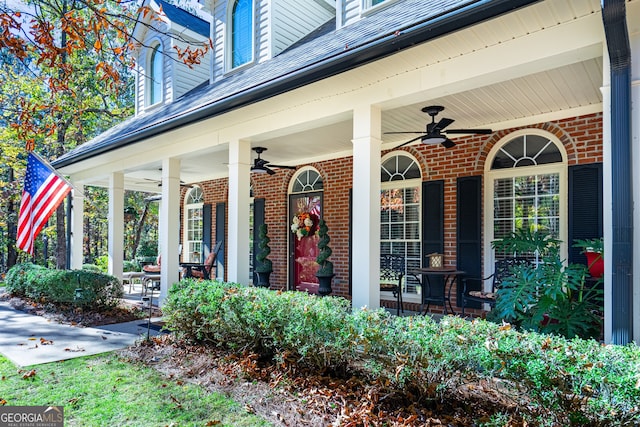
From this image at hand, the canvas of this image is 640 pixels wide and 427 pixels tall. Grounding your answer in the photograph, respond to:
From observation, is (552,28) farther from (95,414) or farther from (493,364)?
(95,414)

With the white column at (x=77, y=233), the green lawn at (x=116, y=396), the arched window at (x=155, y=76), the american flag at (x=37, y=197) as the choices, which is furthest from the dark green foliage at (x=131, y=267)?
the green lawn at (x=116, y=396)

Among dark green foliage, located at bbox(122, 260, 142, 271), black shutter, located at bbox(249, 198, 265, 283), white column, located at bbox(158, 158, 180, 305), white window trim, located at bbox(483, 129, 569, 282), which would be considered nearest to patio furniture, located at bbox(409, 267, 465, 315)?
white window trim, located at bbox(483, 129, 569, 282)

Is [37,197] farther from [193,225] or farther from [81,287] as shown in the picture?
[193,225]

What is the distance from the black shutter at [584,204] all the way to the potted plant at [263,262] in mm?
5453

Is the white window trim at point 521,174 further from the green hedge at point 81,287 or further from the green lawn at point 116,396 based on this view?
the green hedge at point 81,287

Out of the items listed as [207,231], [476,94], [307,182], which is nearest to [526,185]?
[476,94]

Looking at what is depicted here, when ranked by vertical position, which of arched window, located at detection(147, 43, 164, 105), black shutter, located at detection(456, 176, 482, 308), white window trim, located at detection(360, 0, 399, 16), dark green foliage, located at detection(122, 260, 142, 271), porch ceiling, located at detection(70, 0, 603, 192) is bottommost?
dark green foliage, located at detection(122, 260, 142, 271)

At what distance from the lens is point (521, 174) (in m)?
6.10

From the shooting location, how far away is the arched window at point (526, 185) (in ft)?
19.0

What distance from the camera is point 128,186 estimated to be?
12391mm

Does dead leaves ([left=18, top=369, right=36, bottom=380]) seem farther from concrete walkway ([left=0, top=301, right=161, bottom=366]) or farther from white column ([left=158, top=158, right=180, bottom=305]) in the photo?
white column ([left=158, top=158, right=180, bottom=305])

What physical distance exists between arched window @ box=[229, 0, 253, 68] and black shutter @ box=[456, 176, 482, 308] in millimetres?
4538

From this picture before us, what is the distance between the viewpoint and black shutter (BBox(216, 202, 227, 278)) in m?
11.0

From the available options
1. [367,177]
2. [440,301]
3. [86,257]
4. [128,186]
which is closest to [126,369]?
[367,177]
